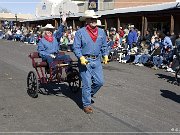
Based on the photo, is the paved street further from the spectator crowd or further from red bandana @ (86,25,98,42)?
the spectator crowd

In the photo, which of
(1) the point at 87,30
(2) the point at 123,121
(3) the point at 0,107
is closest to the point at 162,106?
(2) the point at 123,121

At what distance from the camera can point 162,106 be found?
854 centimetres

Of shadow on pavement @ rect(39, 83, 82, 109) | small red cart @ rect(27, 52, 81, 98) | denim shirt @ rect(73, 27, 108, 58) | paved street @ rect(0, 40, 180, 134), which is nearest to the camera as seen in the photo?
paved street @ rect(0, 40, 180, 134)

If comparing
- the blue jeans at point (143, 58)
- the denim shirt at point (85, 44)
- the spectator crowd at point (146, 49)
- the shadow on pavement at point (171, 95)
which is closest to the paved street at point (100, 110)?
the shadow on pavement at point (171, 95)

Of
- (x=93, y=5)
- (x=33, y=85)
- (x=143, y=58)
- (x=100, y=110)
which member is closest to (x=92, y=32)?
(x=100, y=110)

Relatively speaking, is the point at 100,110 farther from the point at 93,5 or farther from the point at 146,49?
the point at 93,5

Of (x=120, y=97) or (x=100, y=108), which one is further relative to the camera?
(x=120, y=97)

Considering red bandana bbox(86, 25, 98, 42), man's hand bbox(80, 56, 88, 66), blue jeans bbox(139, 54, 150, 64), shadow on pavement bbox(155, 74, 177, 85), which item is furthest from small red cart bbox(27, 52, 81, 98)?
blue jeans bbox(139, 54, 150, 64)

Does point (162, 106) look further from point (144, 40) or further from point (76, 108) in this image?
point (144, 40)

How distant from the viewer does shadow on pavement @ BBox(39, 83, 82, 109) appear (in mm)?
9203

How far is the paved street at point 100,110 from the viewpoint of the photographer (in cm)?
655

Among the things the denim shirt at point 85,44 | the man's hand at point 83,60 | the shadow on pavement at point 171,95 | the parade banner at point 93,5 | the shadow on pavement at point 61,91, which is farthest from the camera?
the parade banner at point 93,5

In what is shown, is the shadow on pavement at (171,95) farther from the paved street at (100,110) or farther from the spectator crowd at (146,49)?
the spectator crowd at (146,49)

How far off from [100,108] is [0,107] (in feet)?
6.74
